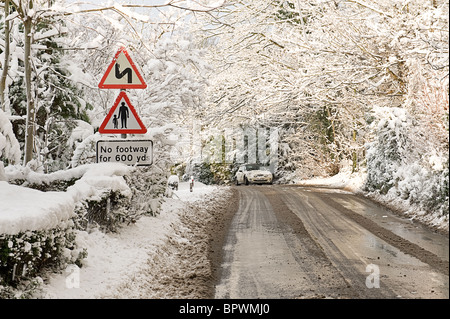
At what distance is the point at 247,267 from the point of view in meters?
6.29

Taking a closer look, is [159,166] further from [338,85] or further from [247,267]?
[338,85]

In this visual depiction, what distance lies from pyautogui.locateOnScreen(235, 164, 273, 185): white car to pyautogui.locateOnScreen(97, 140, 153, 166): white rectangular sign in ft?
71.0

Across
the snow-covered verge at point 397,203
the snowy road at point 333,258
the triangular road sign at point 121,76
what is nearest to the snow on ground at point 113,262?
the snowy road at point 333,258

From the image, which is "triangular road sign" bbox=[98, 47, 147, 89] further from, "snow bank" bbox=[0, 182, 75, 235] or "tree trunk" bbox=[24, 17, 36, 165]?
"snow bank" bbox=[0, 182, 75, 235]

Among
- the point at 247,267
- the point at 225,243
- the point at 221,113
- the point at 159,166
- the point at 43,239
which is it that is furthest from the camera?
the point at 221,113

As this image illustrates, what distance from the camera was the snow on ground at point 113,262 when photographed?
4.91m

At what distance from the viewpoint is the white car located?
1133 inches

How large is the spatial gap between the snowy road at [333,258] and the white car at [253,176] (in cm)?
1765

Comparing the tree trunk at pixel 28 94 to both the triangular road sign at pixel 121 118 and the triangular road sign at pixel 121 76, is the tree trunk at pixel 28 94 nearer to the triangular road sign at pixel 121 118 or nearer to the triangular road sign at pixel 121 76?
the triangular road sign at pixel 121 76

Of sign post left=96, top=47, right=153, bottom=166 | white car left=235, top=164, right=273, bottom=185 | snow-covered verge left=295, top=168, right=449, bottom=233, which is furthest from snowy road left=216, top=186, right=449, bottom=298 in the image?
white car left=235, top=164, right=273, bottom=185

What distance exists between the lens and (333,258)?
6.36 meters

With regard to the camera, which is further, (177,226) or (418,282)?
(177,226)
